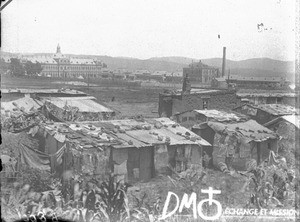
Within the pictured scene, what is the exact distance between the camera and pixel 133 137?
764cm

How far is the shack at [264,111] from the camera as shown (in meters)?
7.65

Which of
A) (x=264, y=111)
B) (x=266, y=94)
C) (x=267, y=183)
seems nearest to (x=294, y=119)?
(x=264, y=111)

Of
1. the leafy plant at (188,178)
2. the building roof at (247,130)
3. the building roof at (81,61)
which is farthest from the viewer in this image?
the building roof at (81,61)

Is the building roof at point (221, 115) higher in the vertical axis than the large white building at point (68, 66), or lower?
lower

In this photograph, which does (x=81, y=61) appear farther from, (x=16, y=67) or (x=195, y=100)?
(x=195, y=100)

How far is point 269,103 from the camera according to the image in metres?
7.76

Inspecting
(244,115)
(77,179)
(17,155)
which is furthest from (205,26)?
(17,155)

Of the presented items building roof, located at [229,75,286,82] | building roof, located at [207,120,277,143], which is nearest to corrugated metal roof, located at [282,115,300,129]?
building roof, located at [207,120,277,143]

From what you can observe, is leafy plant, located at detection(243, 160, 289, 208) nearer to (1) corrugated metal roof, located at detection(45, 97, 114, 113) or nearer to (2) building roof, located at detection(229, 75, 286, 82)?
(2) building roof, located at detection(229, 75, 286, 82)

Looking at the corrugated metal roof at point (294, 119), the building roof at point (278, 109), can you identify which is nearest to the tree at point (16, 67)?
the building roof at point (278, 109)

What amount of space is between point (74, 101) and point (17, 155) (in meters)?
1.32

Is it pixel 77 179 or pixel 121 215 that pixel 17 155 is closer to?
pixel 77 179

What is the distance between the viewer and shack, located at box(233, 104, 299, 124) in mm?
7652

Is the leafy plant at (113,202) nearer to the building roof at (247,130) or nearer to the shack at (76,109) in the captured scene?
the shack at (76,109)
